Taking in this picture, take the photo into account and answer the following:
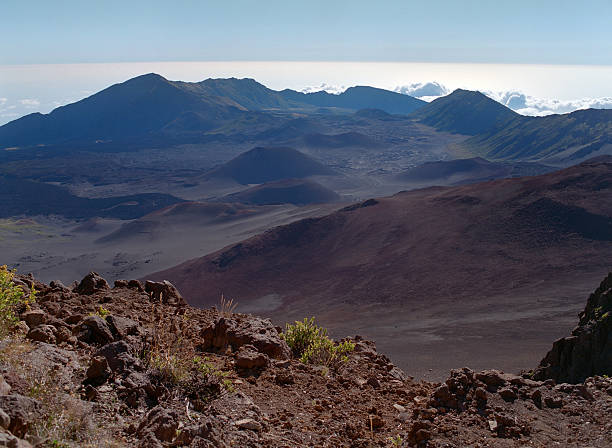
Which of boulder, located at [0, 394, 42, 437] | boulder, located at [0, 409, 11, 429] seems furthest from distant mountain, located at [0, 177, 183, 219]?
boulder, located at [0, 409, 11, 429]

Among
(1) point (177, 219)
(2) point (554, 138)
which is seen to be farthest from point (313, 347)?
(2) point (554, 138)

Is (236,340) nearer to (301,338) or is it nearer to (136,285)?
(301,338)

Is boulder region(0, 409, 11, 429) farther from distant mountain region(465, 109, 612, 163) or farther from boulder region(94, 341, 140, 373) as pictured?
distant mountain region(465, 109, 612, 163)

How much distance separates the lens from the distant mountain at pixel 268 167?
105 meters

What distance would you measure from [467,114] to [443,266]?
5891 inches

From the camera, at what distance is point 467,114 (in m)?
169

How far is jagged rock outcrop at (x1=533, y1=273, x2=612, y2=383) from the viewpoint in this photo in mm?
7086

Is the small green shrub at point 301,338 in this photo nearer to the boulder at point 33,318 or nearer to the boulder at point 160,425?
the boulder at point 33,318

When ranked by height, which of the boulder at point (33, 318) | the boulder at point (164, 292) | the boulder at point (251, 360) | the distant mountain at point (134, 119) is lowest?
the boulder at point (251, 360)

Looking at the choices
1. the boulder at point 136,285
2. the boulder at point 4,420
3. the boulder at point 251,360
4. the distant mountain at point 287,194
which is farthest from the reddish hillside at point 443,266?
the distant mountain at point 287,194

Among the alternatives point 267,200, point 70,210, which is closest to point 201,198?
point 267,200

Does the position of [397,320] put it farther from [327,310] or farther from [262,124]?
[262,124]

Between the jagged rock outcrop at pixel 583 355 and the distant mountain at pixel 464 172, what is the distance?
261 feet

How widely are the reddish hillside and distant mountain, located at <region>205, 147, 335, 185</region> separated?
200 feet
